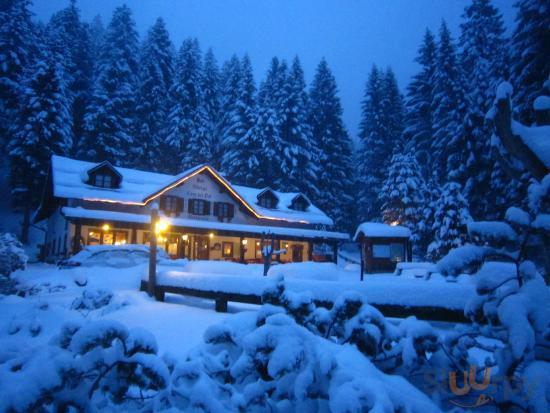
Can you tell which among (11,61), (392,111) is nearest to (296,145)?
(392,111)

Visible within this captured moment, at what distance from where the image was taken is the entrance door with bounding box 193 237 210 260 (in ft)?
95.3

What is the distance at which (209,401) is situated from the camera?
1.54 m

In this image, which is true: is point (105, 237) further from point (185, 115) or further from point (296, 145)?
point (296, 145)

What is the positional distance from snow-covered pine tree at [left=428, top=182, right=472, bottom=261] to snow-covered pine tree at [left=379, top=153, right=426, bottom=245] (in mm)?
10350

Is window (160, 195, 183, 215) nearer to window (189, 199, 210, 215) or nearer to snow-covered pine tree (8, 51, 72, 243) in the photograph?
window (189, 199, 210, 215)

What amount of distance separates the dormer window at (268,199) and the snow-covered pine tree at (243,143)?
983cm

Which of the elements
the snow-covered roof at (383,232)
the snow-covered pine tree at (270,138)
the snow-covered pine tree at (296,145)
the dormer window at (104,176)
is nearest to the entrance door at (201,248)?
the dormer window at (104,176)

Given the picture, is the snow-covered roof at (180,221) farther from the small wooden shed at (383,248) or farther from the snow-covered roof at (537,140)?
the snow-covered roof at (537,140)

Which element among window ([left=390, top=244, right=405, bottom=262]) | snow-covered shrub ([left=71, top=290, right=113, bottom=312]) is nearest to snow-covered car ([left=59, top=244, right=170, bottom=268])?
snow-covered shrub ([left=71, top=290, right=113, bottom=312])

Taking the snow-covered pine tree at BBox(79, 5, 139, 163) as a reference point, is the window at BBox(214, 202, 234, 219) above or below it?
below

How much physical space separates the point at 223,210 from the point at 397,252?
14.7m

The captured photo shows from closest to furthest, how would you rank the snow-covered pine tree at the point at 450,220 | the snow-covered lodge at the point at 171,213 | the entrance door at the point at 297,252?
1. the snow-covered lodge at the point at 171,213
2. the snow-covered pine tree at the point at 450,220
3. the entrance door at the point at 297,252

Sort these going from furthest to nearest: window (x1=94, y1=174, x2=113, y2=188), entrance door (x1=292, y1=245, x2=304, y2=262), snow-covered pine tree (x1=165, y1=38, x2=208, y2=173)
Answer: snow-covered pine tree (x1=165, y1=38, x2=208, y2=173) → entrance door (x1=292, y1=245, x2=304, y2=262) → window (x1=94, y1=174, x2=113, y2=188)

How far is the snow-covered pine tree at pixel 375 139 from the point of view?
152 ft
